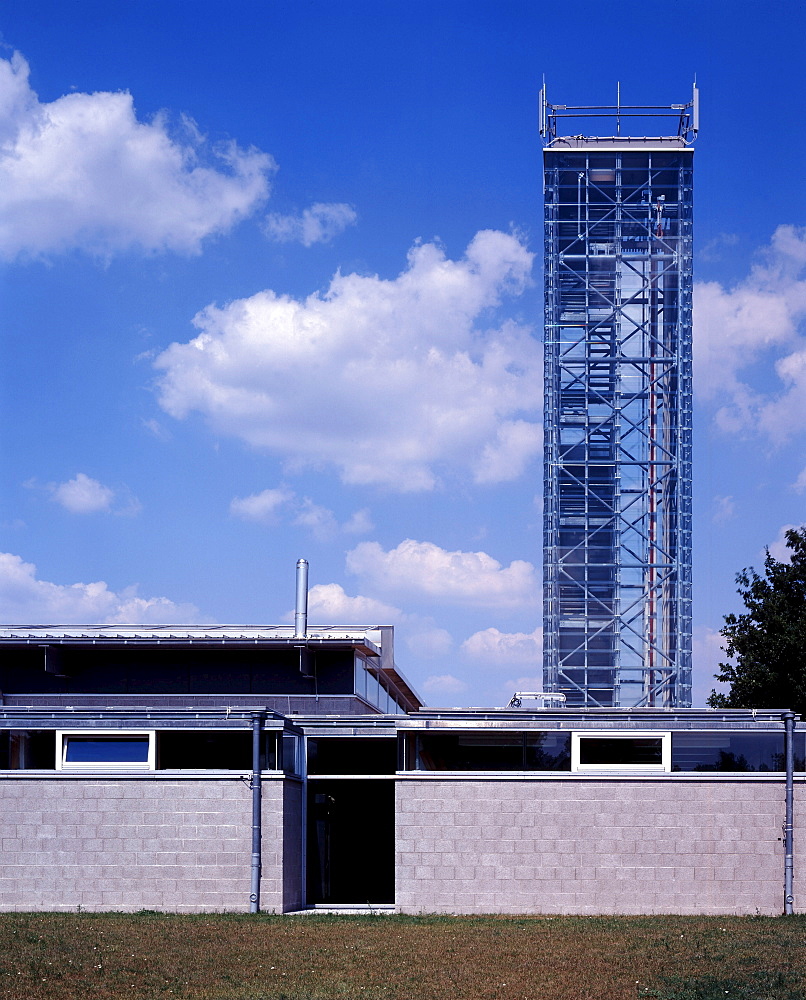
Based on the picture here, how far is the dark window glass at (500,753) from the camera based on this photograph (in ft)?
85.3

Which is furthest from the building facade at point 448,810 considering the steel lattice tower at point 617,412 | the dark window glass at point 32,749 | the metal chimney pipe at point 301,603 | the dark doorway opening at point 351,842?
the steel lattice tower at point 617,412

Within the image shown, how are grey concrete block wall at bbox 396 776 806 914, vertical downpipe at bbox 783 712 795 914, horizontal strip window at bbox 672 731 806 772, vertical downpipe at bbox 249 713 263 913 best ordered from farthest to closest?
1. horizontal strip window at bbox 672 731 806 772
2. grey concrete block wall at bbox 396 776 806 914
3. vertical downpipe at bbox 783 712 795 914
4. vertical downpipe at bbox 249 713 263 913

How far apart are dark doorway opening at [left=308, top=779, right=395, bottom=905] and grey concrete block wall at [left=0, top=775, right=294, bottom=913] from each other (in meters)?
3.12

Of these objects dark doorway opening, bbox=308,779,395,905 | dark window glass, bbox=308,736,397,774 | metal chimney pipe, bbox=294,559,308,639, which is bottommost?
dark doorway opening, bbox=308,779,395,905

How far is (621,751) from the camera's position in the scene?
2603 cm

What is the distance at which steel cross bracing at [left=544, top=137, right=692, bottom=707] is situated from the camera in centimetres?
6450

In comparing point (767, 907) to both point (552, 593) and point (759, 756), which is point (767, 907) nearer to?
point (759, 756)

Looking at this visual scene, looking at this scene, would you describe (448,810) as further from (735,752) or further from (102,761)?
(102,761)

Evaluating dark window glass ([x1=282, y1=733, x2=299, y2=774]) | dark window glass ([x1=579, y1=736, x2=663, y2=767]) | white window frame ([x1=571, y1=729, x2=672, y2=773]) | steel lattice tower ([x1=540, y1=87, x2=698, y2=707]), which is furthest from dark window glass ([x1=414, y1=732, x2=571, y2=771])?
steel lattice tower ([x1=540, y1=87, x2=698, y2=707])

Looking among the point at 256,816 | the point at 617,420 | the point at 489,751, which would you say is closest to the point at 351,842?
the point at 256,816

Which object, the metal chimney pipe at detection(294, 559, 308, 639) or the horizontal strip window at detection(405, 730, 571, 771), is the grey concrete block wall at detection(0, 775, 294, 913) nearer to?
the horizontal strip window at detection(405, 730, 571, 771)

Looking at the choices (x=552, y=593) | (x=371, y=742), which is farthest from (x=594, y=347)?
(x=371, y=742)

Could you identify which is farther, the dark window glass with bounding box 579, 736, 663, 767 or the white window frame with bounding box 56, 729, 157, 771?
the dark window glass with bounding box 579, 736, 663, 767

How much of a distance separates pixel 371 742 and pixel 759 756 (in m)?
7.66
